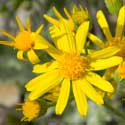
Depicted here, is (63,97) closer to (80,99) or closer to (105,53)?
(80,99)

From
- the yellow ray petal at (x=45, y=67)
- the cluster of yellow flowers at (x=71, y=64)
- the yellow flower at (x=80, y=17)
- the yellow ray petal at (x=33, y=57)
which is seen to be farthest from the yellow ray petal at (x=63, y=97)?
the yellow flower at (x=80, y=17)

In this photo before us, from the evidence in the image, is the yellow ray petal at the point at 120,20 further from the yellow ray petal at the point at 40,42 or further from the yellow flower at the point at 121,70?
the yellow ray petal at the point at 40,42

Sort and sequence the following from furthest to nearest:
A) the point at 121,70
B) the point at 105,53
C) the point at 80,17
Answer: the point at 80,17 → the point at 105,53 → the point at 121,70

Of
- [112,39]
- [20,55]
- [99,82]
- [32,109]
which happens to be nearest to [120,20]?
[112,39]

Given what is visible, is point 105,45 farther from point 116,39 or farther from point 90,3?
point 90,3

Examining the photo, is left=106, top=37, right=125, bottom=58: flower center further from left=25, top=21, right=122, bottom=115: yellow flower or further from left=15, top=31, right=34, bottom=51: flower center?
left=15, top=31, right=34, bottom=51: flower center

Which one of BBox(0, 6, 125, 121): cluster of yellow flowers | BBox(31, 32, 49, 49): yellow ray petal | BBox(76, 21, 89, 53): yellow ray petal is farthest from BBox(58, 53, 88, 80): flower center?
BBox(31, 32, 49, 49): yellow ray petal

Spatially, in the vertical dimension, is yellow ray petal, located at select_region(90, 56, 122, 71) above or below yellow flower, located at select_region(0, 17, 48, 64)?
below
